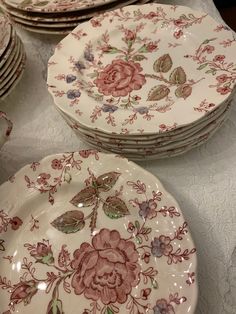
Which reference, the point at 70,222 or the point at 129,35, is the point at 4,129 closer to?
the point at 70,222

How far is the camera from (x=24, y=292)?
0.62 meters

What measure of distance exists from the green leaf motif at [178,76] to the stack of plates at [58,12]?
0.67 feet

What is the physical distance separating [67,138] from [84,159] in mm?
108

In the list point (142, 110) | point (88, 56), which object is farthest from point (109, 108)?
point (88, 56)

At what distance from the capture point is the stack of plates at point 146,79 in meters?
0.68

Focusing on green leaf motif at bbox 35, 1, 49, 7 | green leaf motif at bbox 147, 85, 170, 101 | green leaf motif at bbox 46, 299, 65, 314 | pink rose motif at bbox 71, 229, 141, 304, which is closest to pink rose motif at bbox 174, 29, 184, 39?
green leaf motif at bbox 147, 85, 170, 101

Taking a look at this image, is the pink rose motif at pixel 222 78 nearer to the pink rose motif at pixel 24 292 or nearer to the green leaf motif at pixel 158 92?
the green leaf motif at pixel 158 92

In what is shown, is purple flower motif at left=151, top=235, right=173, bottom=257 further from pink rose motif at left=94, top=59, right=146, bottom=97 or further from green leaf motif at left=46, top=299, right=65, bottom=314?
pink rose motif at left=94, top=59, right=146, bottom=97

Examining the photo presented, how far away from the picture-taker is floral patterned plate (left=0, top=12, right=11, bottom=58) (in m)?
0.83

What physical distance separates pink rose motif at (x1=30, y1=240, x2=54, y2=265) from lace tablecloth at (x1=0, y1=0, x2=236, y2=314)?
14 centimetres

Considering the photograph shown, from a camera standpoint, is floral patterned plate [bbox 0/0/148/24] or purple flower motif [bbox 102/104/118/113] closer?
purple flower motif [bbox 102/104/118/113]

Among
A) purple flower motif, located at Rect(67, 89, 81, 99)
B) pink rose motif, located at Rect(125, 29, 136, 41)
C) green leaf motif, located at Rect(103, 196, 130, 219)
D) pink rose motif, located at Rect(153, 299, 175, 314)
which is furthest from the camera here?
pink rose motif, located at Rect(125, 29, 136, 41)

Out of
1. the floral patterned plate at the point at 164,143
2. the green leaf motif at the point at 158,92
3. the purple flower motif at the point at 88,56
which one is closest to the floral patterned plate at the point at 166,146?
the floral patterned plate at the point at 164,143

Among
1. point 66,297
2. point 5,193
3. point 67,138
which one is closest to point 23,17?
point 67,138
